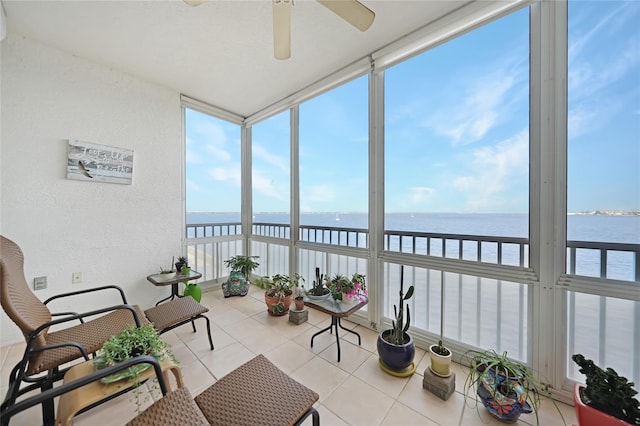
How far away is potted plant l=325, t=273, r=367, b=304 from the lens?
6.49 feet

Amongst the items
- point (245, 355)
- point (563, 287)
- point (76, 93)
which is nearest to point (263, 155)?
point (76, 93)

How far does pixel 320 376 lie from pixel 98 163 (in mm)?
2990

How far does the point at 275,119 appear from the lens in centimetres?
338

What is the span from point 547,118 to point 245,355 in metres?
2.83

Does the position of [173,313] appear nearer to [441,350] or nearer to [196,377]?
[196,377]

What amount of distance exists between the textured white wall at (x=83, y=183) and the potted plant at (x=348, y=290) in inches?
87.7

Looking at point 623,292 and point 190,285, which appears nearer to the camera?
point 623,292

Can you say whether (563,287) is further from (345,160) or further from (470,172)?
(345,160)

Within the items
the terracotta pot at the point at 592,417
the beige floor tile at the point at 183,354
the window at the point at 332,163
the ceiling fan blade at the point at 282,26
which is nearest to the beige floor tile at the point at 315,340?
the beige floor tile at the point at 183,354

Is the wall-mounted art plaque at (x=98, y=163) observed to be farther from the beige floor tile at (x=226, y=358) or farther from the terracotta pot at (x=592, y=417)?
the terracotta pot at (x=592, y=417)

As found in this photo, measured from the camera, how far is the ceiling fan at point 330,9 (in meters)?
1.17

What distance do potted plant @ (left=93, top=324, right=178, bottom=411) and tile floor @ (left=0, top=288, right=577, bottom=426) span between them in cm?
51

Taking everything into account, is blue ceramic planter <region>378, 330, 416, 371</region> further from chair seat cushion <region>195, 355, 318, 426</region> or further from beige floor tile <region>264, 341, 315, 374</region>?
chair seat cushion <region>195, 355, 318, 426</region>

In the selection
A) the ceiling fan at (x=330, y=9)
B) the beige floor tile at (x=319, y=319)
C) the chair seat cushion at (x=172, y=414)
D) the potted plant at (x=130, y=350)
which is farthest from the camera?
the beige floor tile at (x=319, y=319)
